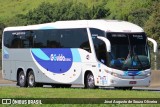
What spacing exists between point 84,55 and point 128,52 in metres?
2.30

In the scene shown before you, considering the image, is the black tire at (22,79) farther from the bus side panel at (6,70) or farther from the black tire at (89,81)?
the black tire at (89,81)

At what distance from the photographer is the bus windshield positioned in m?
26.3

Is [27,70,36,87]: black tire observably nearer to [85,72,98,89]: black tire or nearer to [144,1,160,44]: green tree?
[85,72,98,89]: black tire

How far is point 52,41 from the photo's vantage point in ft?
98.2

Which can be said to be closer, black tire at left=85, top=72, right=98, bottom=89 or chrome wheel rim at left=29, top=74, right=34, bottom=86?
black tire at left=85, top=72, right=98, bottom=89

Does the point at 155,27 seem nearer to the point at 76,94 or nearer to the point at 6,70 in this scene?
the point at 6,70

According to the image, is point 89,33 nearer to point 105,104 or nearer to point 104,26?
point 104,26

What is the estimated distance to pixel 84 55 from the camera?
2755 cm

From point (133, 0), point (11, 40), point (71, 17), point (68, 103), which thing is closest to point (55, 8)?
point (71, 17)

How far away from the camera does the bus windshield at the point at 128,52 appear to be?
86.2ft

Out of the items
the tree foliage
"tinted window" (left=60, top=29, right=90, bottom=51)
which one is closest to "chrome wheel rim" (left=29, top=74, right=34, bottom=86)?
"tinted window" (left=60, top=29, right=90, bottom=51)

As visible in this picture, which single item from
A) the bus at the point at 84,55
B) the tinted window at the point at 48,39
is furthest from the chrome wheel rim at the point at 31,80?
the tinted window at the point at 48,39

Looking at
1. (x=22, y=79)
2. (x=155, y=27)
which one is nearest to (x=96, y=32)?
(x=22, y=79)

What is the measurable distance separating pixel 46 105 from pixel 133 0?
556 ft
